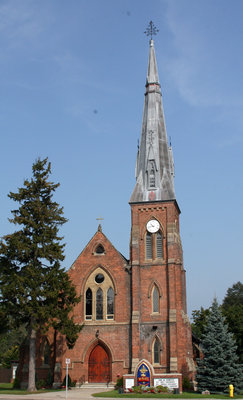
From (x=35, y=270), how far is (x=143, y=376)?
9.92 meters

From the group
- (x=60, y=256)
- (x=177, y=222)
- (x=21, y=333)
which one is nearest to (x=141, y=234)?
(x=177, y=222)

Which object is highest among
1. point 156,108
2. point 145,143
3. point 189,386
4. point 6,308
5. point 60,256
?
point 156,108

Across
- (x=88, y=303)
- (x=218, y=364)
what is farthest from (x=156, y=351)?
(x=88, y=303)

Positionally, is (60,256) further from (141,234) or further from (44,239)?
(141,234)

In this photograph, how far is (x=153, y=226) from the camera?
39094 millimetres

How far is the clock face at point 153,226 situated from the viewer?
39.0m

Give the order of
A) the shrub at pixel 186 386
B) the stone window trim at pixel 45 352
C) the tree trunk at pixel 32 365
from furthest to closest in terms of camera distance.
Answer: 1. the stone window trim at pixel 45 352
2. the shrub at pixel 186 386
3. the tree trunk at pixel 32 365

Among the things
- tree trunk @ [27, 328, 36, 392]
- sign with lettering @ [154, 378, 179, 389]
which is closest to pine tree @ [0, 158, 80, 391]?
tree trunk @ [27, 328, 36, 392]

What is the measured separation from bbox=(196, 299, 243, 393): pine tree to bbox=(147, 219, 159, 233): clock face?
360 inches

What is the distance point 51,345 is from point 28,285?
8114 millimetres

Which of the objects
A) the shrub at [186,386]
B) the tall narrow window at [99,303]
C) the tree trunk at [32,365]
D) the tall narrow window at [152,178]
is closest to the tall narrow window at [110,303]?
the tall narrow window at [99,303]

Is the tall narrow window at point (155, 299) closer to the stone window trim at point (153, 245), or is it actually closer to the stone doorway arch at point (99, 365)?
the stone window trim at point (153, 245)

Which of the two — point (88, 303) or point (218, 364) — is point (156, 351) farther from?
point (88, 303)

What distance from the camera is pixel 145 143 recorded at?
43.5 m
